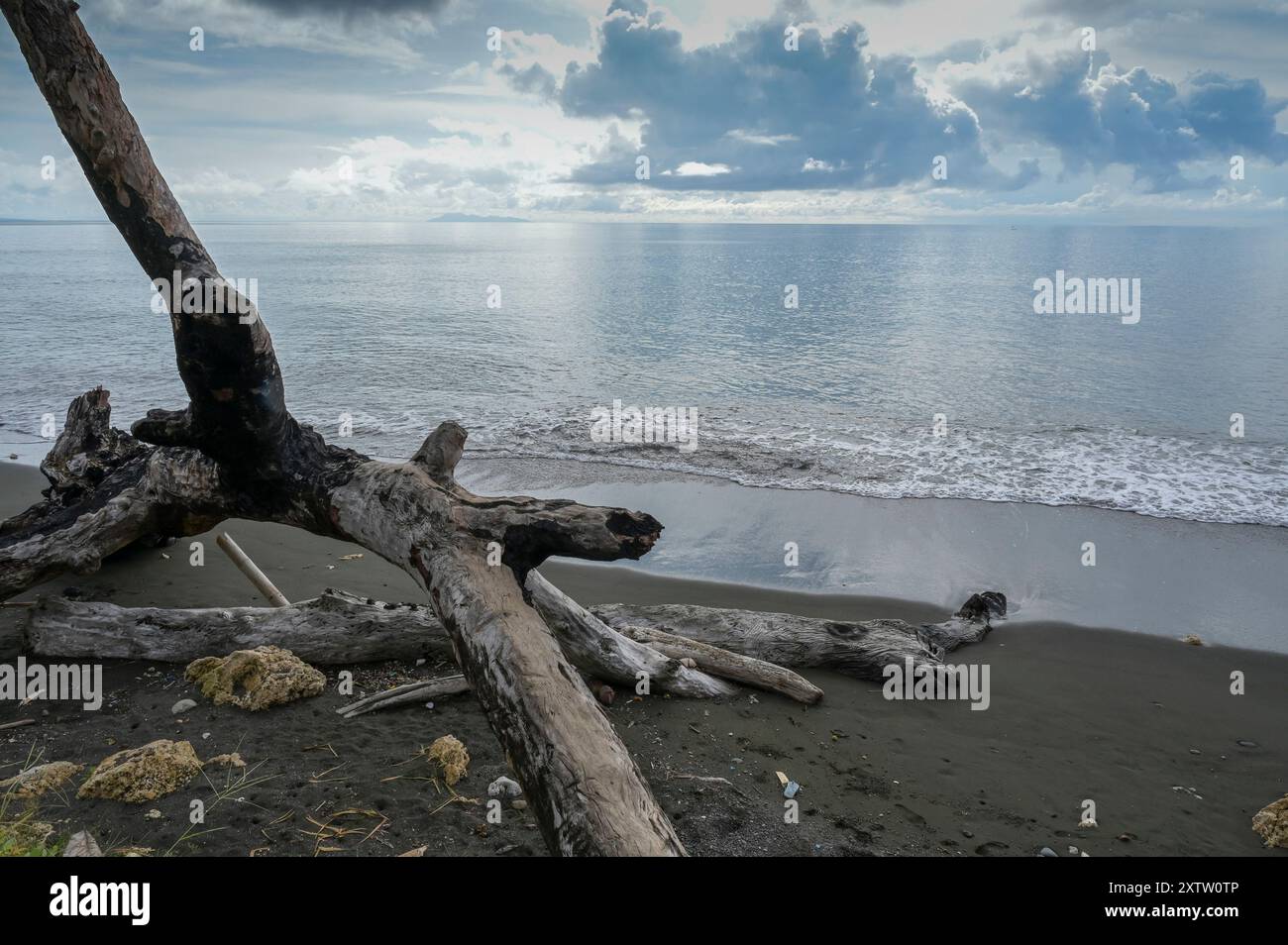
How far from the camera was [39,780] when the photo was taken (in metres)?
4.68

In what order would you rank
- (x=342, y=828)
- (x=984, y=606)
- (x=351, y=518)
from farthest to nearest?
(x=984, y=606), (x=351, y=518), (x=342, y=828)

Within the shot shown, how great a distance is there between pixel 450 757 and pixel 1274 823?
4702 mm

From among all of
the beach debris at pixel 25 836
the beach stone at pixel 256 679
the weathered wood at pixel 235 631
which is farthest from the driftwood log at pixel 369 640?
the beach debris at pixel 25 836

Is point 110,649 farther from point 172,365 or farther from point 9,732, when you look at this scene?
point 172,365

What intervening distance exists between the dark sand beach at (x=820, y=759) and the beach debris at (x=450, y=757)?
8 cm

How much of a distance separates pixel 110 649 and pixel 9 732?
3.22 ft

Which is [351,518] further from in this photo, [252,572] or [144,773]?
[252,572]

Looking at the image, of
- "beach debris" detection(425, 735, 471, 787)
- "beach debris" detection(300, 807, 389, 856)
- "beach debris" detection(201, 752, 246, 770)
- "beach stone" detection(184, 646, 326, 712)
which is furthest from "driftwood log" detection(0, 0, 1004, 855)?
"beach debris" detection(201, 752, 246, 770)

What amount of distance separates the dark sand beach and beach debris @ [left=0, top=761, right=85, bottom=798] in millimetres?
151

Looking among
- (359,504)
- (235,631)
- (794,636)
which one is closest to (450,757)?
(359,504)

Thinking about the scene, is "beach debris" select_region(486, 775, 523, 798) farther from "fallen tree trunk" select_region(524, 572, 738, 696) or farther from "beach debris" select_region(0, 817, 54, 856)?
"beach debris" select_region(0, 817, 54, 856)

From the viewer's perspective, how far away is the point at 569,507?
4.35 m

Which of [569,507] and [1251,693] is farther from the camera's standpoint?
[1251,693]
